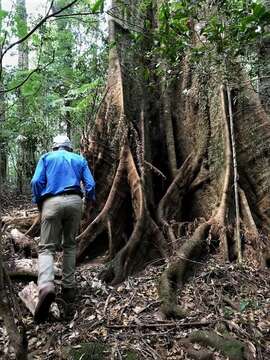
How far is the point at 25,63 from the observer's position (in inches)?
629

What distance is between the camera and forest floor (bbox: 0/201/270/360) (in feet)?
12.6

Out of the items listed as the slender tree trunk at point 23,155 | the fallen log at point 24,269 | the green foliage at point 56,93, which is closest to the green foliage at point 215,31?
the fallen log at point 24,269

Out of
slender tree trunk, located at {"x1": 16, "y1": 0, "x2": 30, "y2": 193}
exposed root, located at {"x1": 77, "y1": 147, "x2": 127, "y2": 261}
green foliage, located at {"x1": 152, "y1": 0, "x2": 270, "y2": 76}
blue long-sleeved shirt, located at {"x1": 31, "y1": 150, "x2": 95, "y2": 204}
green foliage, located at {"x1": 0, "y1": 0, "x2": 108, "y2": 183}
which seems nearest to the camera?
green foliage, located at {"x1": 152, "y1": 0, "x2": 270, "y2": 76}

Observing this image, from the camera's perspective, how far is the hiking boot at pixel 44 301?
4314 millimetres

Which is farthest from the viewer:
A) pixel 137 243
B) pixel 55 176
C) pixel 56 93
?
pixel 56 93

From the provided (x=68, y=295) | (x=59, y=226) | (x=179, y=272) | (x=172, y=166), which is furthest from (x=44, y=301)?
(x=172, y=166)

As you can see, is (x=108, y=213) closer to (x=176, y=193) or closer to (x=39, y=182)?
(x=176, y=193)

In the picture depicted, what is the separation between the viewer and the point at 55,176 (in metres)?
5.01

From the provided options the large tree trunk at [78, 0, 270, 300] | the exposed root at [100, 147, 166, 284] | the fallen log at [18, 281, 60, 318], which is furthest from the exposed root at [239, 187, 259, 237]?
the fallen log at [18, 281, 60, 318]

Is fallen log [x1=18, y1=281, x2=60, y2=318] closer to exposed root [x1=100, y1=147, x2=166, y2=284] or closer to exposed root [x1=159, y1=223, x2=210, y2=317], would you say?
exposed root [x1=100, y1=147, x2=166, y2=284]

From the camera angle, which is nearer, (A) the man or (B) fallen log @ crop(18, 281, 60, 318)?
(B) fallen log @ crop(18, 281, 60, 318)

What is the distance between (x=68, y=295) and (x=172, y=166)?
3021 millimetres

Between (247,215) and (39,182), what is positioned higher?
(39,182)

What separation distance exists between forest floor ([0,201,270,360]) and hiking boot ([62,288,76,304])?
0.31 ft
